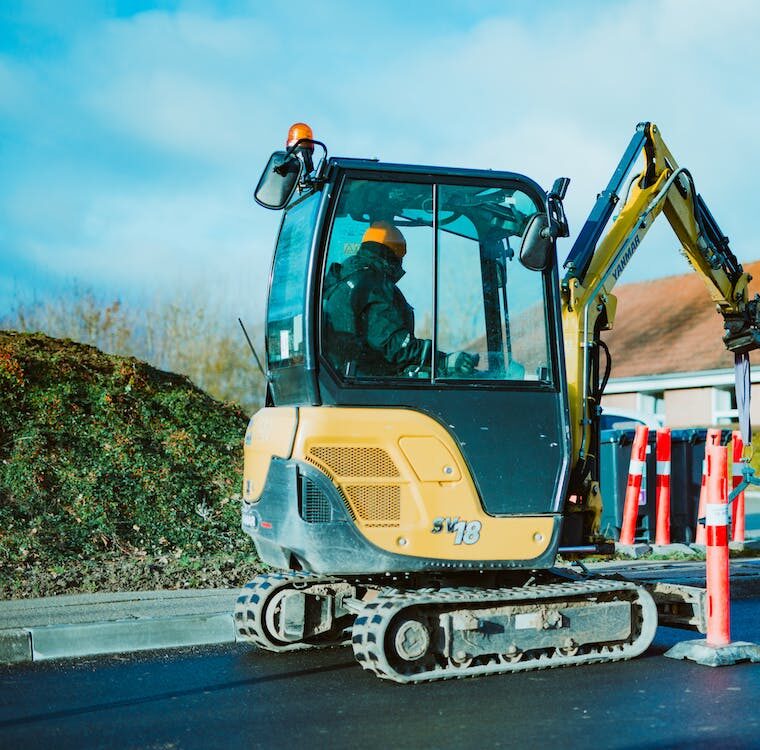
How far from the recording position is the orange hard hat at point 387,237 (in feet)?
20.0

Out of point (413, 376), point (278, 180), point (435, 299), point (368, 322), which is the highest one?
point (278, 180)

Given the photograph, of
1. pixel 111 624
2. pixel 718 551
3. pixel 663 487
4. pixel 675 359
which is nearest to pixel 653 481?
pixel 663 487

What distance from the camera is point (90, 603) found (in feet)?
25.9

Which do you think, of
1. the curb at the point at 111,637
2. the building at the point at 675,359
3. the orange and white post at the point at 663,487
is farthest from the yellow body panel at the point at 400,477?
the building at the point at 675,359

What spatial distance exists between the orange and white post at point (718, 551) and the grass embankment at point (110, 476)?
4.04 metres

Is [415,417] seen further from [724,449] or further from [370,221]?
[724,449]

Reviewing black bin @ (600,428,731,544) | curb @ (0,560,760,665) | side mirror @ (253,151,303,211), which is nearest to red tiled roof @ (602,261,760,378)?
black bin @ (600,428,731,544)

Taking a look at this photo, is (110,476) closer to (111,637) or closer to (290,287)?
(111,637)

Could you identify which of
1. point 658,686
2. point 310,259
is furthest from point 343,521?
point 658,686

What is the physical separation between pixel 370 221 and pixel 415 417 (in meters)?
1.15

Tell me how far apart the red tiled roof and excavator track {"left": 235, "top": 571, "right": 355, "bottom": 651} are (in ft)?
73.0

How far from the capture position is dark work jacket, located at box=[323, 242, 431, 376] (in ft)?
19.6

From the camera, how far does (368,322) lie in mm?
5988

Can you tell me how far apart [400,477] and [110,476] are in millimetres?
5821
